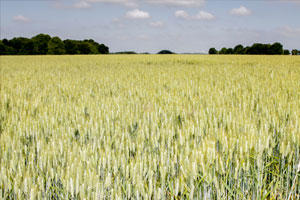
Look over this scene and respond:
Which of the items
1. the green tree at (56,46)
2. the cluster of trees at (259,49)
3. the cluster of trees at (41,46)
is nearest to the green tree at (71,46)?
the cluster of trees at (41,46)

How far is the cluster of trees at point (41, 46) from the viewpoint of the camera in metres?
52.5

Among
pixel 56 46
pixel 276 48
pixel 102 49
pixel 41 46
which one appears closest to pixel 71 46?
pixel 56 46

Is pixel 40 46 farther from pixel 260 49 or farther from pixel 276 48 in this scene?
pixel 276 48

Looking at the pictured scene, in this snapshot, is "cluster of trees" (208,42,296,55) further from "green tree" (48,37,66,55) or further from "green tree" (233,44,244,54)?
"green tree" (48,37,66,55)

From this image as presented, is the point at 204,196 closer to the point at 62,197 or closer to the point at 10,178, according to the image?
the point at 62,197

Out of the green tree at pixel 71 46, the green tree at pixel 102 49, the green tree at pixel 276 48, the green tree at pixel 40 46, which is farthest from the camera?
the green tree at pixel 102 49

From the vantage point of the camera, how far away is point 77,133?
7.39 feet

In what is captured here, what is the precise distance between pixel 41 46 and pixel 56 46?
490 centimetres

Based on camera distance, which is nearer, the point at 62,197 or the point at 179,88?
the point at 62,197

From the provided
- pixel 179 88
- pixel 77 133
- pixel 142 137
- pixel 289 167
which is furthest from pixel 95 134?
pixel 179 88

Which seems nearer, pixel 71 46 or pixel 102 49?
pixel 71 46

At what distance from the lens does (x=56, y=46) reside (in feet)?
171

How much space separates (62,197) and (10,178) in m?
0.38

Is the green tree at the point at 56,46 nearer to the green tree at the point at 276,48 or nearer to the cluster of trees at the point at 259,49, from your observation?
the cluster of trees at the point at 259,49
